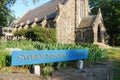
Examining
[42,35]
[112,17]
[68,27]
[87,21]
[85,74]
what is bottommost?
[85,74]

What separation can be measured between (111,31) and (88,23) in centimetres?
953

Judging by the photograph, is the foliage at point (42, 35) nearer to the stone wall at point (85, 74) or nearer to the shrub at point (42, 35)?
the shrub at point (42, 35)

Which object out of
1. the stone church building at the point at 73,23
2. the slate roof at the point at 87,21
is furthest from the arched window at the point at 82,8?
the slate roof at the point at 87,21

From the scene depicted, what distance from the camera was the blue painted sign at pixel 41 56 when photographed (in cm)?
784

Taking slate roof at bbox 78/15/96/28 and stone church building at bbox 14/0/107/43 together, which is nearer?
stone church building at bbox 14/0/107/43

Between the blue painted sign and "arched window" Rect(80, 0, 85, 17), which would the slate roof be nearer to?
"arched window" Rect(80, 0, 85, 17)

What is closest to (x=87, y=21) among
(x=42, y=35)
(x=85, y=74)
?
(x=42, y=35)

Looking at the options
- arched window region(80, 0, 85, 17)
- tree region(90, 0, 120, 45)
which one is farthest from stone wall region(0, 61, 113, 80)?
tree region(90, 0, 120, 45)

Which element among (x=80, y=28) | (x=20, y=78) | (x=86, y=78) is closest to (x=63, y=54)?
(x=86, y=78)

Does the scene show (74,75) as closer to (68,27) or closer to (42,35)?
(42,35)

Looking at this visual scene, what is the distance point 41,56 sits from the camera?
8.52m

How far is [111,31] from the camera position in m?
49.0

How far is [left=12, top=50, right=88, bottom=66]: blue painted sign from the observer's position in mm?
7844

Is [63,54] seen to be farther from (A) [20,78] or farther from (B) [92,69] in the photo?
(A) [20,78]
